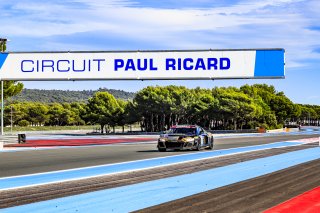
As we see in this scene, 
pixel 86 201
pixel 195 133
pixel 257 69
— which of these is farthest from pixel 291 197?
pixel 257 69

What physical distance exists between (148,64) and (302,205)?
19531 mm

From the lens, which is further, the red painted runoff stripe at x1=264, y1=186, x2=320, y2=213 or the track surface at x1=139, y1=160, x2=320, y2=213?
the track surface at x1=139, y1=160, x2=320, y2=213

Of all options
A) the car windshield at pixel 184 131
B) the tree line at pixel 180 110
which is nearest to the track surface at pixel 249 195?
the car windshield at pixel 184 131

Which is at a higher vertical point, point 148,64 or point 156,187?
point 148,64

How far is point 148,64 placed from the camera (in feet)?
90.6

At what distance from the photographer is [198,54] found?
2752cm

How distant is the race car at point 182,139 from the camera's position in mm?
24531

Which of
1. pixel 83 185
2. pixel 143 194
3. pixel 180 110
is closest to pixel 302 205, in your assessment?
pixel 143 194

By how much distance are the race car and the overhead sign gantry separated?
3.59 meters

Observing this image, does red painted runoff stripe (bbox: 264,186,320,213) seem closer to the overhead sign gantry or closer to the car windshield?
the car windshield

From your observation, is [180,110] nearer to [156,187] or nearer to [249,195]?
[156,187]

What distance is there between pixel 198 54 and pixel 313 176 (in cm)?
1468

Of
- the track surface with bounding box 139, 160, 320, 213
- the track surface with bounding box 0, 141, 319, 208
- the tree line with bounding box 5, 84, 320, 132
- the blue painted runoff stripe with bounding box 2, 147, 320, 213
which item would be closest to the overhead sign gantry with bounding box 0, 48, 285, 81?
the track surface with bounding box 0, 141, 319, 208

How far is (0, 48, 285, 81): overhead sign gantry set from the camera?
27.3 m
